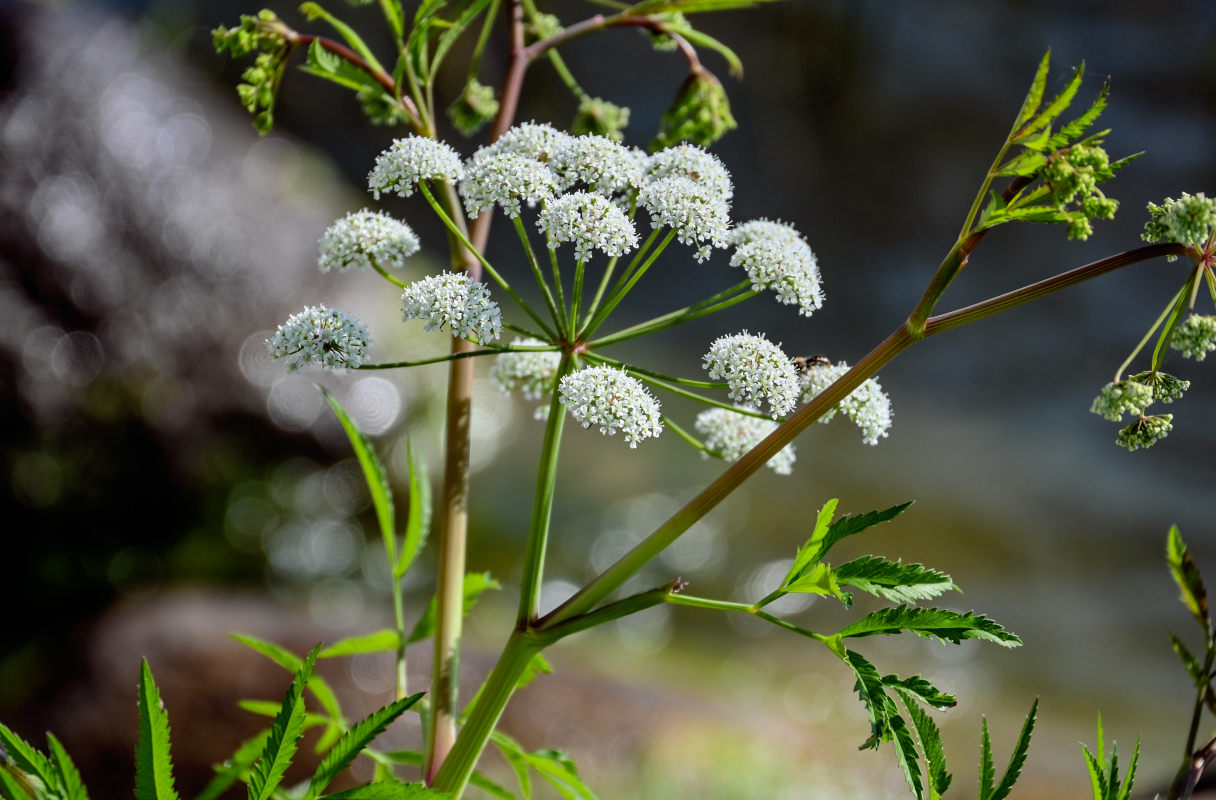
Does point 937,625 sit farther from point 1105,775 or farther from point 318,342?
point 318,342

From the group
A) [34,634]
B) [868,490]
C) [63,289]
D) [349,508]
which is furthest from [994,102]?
[34,634]

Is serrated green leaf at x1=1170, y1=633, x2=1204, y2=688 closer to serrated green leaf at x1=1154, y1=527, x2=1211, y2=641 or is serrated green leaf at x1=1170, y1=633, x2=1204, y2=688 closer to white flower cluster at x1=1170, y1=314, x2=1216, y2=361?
serrated green leaf at x1=1154, y1=527, x2=1211, y2=641

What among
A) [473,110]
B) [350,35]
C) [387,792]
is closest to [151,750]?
[387,792]

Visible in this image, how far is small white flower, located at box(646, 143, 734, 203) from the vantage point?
4.99 feet

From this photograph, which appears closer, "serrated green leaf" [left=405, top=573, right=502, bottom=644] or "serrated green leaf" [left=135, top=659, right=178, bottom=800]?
"serrated green leaf" [left=135, top=659, right=178, bottom=800]

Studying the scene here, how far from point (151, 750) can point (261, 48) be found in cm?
116

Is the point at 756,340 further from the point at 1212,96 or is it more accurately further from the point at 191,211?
the point at 1212,96

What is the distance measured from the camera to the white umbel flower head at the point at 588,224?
1.40 m

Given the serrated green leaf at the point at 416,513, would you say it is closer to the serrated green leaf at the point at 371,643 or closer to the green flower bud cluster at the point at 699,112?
the serrated green leaf at the point at 371,643

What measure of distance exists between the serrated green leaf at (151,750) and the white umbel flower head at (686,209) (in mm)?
884

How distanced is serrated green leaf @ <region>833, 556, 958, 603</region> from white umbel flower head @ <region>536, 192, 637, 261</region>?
1.78 ft

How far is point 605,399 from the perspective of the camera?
1.29 metres

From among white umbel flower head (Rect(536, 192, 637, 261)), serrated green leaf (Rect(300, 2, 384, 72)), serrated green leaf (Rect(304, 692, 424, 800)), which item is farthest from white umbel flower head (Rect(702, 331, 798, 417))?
serrated green leaf (Rect(300, 2, 384, 72))

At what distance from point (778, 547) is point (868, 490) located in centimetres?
93
